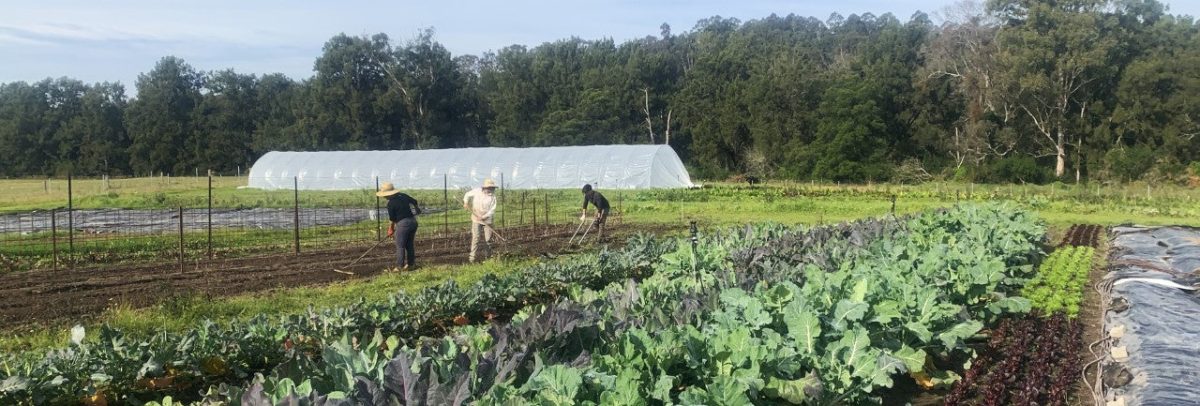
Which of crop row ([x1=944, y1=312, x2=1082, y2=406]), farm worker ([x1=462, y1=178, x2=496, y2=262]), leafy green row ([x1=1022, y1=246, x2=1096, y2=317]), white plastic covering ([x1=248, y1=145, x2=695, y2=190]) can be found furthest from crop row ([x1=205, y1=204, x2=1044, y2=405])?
white plastic covering ([x1=248, y1=145, x2=695, y2=190])

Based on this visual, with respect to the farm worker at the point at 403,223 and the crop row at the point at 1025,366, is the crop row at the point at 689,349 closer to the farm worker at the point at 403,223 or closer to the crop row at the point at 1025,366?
the crop row at the point at 1025,366

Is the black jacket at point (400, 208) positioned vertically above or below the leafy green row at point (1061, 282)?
above

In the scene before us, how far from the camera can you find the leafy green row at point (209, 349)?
5.36 meters

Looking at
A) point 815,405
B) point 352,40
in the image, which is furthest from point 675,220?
point 352,40

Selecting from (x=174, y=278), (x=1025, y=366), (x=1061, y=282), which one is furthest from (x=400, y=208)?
(x=1061, y=282)

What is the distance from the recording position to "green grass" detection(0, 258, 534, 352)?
7584mm

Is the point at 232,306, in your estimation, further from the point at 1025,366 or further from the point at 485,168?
the point at 485,168

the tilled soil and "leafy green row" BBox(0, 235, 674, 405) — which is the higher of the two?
"leafy green row" BBox(0, 235, 674, 405)

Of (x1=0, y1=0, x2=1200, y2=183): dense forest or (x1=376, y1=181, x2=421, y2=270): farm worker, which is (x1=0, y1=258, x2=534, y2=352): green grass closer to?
(x1=376, y1=181, x2=421, y2=270): farm worker

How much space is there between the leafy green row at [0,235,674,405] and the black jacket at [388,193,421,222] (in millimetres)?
3405

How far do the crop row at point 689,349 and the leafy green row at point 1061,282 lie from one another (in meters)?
1.49

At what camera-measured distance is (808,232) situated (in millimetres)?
12625

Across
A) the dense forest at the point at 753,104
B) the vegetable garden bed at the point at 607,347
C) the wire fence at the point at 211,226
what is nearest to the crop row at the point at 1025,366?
the vegetable garden bed at the point at 607,347

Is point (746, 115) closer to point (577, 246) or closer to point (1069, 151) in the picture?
point (1069, 151)
